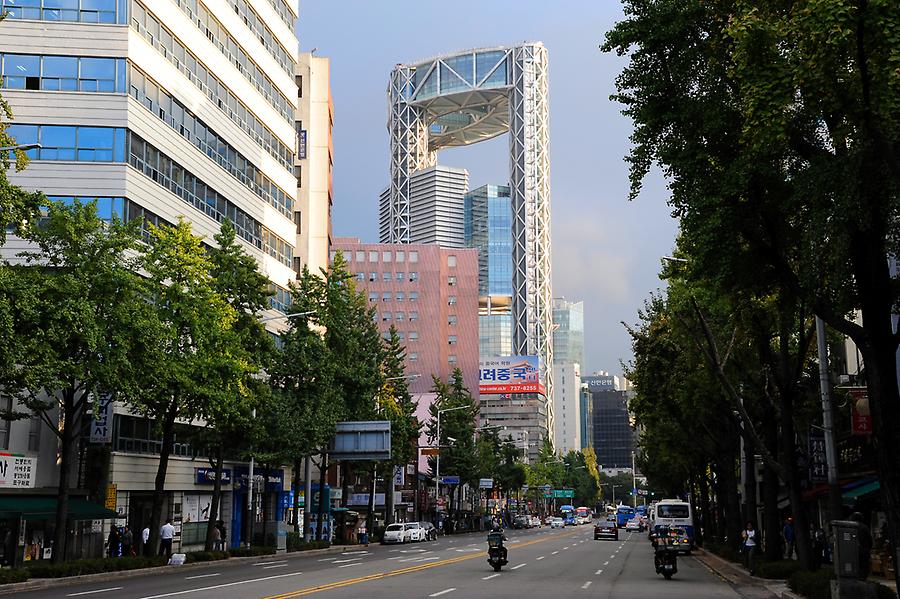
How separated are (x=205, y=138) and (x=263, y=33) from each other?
14.0 metres

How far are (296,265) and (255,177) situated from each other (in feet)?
51.3

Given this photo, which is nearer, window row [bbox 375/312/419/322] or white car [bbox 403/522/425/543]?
white car [bbox 403/522/425/543]

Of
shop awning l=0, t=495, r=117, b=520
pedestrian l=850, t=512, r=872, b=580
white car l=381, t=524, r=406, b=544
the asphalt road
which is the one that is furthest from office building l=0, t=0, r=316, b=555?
pedestrian l=850, t=512, r=872, b=580

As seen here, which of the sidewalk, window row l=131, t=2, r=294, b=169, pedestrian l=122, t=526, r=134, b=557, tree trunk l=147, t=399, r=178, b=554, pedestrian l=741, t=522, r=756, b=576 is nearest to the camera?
the sidewalk

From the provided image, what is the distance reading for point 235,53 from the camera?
6091cm

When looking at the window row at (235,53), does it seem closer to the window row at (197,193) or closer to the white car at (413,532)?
the window row at (197,193)

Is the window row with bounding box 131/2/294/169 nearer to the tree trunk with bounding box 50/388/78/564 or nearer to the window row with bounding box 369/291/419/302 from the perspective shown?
the tree trunk with bounding box 50/388/78/564

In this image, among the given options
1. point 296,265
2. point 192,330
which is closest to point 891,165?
point 192,330

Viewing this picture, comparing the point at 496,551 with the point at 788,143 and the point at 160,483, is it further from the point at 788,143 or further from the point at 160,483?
the point at 788,143

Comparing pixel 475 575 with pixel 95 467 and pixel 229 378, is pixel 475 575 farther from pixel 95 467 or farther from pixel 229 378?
pixel 95 467

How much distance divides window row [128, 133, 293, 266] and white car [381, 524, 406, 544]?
20030 millimetres

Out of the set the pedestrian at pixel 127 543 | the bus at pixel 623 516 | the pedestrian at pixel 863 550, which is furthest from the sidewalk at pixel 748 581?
the bus at pixel 623 516

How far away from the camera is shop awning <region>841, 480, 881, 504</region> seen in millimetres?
36719

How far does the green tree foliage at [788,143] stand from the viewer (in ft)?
50.7
